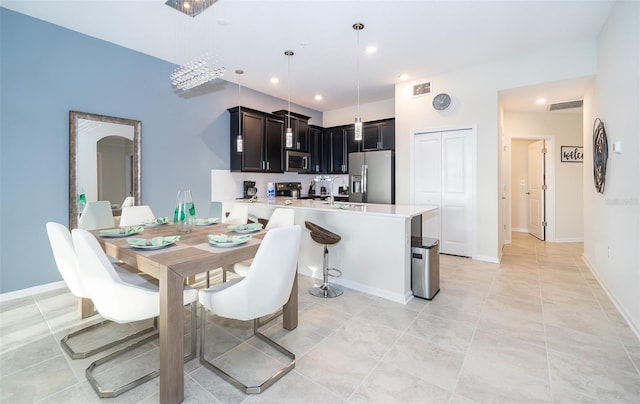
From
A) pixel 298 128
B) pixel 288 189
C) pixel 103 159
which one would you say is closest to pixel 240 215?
pixel 103 159

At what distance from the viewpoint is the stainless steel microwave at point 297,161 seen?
18.6 ft

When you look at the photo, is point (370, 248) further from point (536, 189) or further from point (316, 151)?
point (536, 189)

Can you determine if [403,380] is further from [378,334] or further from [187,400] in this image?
[187,400]

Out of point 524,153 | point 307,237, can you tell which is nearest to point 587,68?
point 524,153

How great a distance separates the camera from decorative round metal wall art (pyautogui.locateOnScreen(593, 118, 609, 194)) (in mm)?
3139

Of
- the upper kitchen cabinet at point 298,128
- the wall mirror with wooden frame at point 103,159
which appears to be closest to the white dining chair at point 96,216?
the wall mirror with wooden frame at point 103,159

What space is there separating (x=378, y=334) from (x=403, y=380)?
21.2 inches

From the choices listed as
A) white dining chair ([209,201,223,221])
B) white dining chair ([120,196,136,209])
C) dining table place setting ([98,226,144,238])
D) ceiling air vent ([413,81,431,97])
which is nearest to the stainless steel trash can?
dining table place setting ([98,226,144,238])

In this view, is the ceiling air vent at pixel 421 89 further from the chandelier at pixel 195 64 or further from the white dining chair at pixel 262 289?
the white dining chair at pixel 262 289

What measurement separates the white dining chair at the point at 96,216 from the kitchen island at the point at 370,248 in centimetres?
219

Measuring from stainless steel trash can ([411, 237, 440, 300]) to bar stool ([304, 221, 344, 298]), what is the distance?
2.57ft

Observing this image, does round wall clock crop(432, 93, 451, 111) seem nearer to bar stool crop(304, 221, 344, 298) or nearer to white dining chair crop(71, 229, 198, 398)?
bar stool crop(304, 221, 344, 298)

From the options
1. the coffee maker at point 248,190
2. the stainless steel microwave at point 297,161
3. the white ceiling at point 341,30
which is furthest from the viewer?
the stainless steel microwave at point 297,161

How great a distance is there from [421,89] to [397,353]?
419cm
